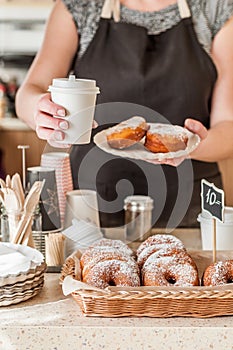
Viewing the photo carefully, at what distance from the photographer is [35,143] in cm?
459

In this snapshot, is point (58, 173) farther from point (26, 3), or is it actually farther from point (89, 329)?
point (26, 3)

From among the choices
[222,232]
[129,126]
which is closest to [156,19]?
[129,126]

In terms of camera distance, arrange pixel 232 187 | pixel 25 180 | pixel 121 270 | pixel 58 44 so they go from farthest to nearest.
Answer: pixel 232 187 → pixel 58 44 → pixel 25 180 → pixel 121 270

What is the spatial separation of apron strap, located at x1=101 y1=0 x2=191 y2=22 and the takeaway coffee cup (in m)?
1.04

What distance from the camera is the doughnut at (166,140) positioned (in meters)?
1.94

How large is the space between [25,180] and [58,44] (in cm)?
76

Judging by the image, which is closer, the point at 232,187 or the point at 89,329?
the point at 89,329

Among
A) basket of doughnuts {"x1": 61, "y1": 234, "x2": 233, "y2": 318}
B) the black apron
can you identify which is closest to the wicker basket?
basket of doughnuts {"x1": 61, "y1": 234, "x2": 233, "y2": 318}

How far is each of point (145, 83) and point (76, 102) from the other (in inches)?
40.5

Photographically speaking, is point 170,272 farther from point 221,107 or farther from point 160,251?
point 221,107

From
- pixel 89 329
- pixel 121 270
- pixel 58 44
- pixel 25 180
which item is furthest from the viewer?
pixel 58 44

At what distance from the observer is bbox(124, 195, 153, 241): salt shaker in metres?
2.07

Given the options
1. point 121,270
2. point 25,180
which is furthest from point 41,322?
point 25,180

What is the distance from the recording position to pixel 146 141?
1999 millimetres
